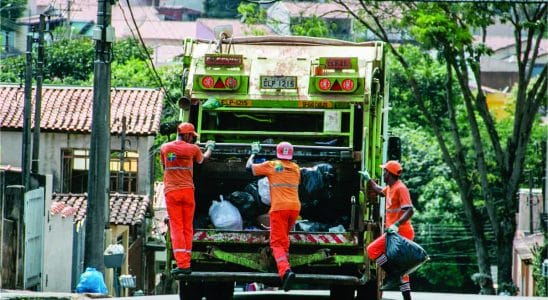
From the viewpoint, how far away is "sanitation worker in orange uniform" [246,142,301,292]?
45.7 feet

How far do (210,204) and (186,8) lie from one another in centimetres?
6498

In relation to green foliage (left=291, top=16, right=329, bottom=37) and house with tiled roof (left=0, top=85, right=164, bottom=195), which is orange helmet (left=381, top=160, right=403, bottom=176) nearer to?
green foliage (left=291, top=16, right=329, bottom=37)

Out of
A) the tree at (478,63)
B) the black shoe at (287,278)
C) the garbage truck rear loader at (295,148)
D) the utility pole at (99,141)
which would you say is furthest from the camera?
the tree at (478,63)

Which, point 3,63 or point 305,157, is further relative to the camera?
point 3,63

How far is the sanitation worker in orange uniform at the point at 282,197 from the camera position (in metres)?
13.9

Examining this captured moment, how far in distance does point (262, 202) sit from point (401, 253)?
5.33 feet

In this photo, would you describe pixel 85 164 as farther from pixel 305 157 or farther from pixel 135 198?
pixel 305 157

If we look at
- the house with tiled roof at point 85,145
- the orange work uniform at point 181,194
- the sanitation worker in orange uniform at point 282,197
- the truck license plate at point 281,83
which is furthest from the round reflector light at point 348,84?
the house with tiled roof at point 85,145

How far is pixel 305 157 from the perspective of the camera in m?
14.5

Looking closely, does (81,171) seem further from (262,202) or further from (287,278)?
(287,278)

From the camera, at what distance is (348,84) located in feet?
48.6

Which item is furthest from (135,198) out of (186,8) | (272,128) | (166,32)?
(186,8)

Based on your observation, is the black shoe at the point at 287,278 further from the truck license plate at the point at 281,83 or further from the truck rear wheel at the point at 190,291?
the truck license plate at the point at 281,83

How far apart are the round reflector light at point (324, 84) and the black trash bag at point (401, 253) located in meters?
1.79
